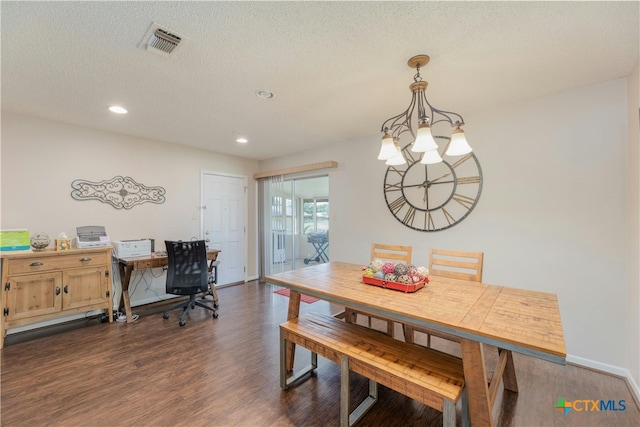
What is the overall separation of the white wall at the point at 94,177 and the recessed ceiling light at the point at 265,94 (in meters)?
2.39

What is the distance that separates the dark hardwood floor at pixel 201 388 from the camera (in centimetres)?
170

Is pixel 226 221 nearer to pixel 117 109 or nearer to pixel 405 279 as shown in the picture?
pixel 117 109

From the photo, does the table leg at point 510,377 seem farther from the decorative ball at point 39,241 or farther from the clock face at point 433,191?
the decorative ball at point 39,241

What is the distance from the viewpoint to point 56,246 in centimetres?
301

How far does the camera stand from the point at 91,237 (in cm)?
321

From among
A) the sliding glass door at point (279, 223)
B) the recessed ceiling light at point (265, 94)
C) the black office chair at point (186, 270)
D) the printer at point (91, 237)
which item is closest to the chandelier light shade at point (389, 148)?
the recessed ceiling light at point (265, 94)

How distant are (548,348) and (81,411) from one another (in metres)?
2.67

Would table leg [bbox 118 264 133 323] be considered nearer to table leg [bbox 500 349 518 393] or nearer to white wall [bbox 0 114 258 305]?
white wall [bbox 0 114 258 305]

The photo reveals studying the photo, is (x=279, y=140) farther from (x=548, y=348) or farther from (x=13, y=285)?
(x=548, y=348)

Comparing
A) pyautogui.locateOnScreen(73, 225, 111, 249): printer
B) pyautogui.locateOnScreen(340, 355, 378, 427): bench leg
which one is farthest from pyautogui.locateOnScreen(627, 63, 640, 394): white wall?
pyautogui.locateOnScreen(73, 225, 111, 249): printer

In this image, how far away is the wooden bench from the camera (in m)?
1.32

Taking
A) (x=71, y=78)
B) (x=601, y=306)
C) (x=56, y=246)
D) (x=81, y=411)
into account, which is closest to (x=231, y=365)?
(x=81, y=411)

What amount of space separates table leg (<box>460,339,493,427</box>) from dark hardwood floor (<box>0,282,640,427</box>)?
0.45m

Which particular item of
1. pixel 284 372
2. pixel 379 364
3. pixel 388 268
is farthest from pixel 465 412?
pixel 284 372
